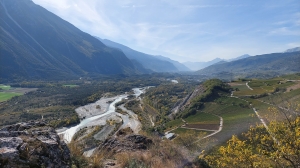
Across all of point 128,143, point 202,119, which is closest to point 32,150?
point 128,143

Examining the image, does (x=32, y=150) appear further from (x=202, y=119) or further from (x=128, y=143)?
(x=202, y=119)

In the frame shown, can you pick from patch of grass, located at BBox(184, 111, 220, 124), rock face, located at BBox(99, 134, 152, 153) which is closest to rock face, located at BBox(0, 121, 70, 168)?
rock face, located at BBox(99, 134, 152, 153)

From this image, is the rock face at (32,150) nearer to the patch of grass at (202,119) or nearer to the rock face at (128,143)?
the rock face at (128,143)

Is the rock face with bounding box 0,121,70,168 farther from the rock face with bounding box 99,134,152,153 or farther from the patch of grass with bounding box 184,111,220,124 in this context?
the patch of grass with bounding box 184,111,220,124

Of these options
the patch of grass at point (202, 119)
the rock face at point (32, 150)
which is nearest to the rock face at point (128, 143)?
the rock face at point (32, 150)

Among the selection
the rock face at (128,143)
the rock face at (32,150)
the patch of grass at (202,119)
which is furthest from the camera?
the patch of grass at (202,119)

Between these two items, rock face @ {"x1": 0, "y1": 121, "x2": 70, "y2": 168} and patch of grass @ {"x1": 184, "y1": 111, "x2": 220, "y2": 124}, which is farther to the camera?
patch of grass @ {"x1": 184, "y1": 111, "x2": 220, "y2": 124}
